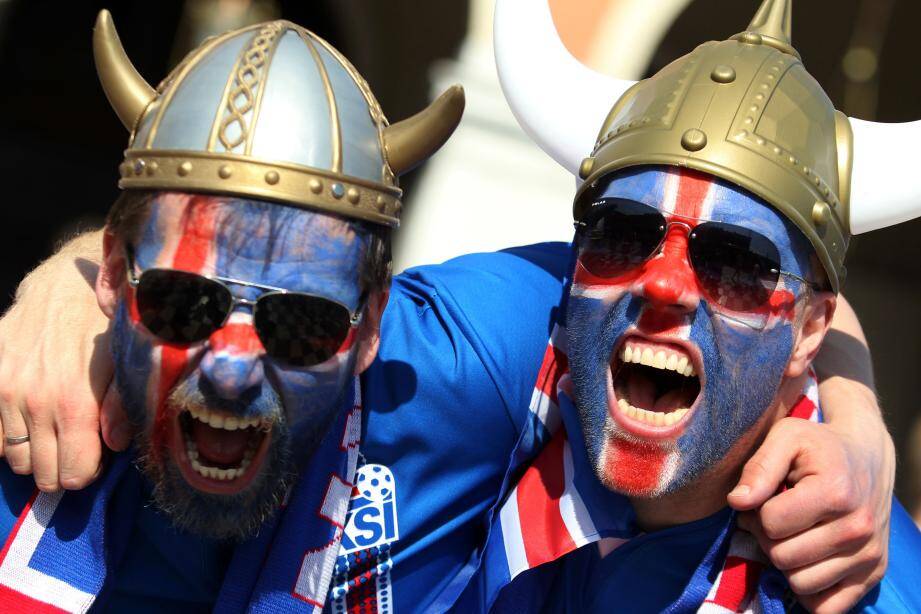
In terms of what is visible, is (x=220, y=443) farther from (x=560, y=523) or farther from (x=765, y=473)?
(x=765, y=473)

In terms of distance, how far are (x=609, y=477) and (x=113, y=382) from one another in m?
1.03

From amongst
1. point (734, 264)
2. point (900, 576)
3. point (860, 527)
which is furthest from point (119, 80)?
point (900, 576)

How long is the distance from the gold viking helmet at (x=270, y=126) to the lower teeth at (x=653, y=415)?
2.06ft

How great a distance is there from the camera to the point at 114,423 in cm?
213

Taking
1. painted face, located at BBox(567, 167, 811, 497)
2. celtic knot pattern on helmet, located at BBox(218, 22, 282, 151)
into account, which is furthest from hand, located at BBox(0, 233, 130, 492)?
painted face, located at BBox(567, 167, 811, 497)

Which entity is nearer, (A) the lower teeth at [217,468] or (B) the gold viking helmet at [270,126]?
(B) the gold viking helmet at [270,126]

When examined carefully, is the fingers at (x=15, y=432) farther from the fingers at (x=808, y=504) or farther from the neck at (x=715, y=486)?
the fingers at (x=808, y=504)

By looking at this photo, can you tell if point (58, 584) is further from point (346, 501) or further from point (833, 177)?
point (833, 177)

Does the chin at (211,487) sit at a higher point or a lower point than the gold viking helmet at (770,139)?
lower

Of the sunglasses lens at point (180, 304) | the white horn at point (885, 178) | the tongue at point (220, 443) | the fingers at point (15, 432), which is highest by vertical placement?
the white horn at point (885, 178)

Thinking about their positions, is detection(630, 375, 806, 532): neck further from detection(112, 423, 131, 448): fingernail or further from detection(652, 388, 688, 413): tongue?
detection(112, 423, 131, 448): fingernail

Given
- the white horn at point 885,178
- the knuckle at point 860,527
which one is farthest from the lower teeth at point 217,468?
the white horn at point 885,178

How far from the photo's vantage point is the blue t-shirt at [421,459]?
2307 millimetres

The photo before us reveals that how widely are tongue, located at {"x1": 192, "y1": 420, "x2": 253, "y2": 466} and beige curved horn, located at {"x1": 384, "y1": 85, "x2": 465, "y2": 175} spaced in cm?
62
